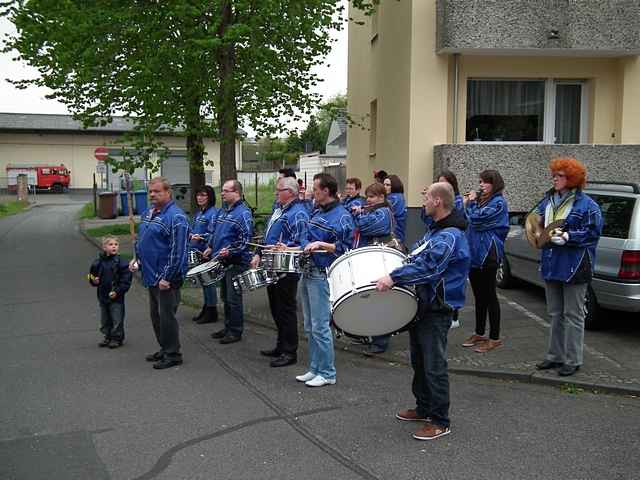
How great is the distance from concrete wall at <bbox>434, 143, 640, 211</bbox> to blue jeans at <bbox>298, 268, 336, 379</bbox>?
703cm

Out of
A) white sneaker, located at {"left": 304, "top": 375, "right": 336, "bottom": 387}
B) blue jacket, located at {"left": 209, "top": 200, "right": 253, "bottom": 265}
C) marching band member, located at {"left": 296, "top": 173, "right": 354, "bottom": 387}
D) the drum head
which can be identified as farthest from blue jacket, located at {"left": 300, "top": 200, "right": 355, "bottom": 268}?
blue jacket, located at {"left": 209, "top": 200, "right": 253, "bottom": 265}

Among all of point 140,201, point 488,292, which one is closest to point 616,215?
point 488,292

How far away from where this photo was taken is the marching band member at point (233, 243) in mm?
8031

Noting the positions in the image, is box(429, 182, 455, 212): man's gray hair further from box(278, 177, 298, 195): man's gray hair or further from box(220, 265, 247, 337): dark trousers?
box(220, 265, 247, 337): dark trousers

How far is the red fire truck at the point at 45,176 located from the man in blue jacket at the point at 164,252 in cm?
4930

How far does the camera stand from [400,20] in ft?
47.2

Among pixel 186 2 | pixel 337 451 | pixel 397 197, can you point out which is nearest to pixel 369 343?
pixel 397 197

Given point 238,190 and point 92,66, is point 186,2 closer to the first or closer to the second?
point 92,66

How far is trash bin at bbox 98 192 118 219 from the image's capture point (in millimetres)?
28969

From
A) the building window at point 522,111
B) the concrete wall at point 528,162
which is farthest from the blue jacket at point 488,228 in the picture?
the building window at point 522,111

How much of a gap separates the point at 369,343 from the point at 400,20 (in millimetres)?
8661

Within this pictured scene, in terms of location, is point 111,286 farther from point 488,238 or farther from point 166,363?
point 488,238

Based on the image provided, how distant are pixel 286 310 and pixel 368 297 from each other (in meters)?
2.19

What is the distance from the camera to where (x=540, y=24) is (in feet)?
42.0
